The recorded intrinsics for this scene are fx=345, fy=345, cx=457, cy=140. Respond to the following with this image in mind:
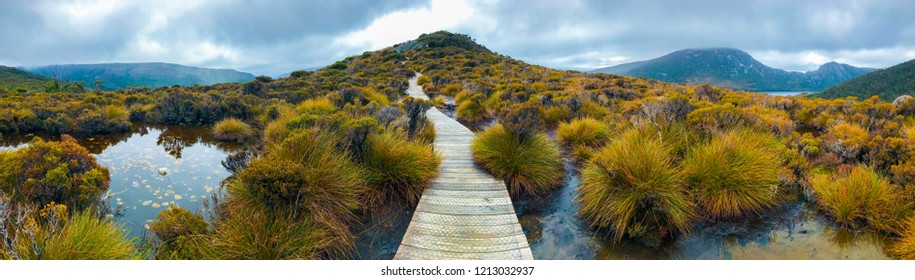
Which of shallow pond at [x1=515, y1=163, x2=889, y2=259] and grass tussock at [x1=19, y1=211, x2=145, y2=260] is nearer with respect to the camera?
grass tussock at [x1=19, y1=211, x2=145, y2=260]

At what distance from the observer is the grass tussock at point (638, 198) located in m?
4.61

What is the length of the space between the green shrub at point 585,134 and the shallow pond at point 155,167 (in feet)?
26.1

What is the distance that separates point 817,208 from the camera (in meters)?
5.40

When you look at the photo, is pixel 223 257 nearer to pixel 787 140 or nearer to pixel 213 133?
pixel 213 133

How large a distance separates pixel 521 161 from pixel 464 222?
2.18 meters

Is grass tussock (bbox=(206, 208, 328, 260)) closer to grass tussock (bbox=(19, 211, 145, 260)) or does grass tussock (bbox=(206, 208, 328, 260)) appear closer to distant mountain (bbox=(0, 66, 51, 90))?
grass tussock (bbox=(19, 211, 145, 260))

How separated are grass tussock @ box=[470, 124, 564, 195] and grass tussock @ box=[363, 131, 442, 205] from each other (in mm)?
1314

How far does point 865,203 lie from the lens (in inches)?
190

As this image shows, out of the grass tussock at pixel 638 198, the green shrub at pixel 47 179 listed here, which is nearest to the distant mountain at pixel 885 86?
the grass tussock at pixel 638 198

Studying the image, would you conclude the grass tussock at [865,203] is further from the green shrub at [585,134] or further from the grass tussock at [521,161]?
the green shrub at [585,134]

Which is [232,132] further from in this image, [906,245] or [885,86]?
[885,86]

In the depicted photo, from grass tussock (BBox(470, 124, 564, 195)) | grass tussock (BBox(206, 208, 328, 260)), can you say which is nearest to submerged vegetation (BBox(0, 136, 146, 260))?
grass tussock (BBox(206, 208, 328, 260))

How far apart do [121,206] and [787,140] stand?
1316 cm

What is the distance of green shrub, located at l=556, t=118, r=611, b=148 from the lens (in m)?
8.87
